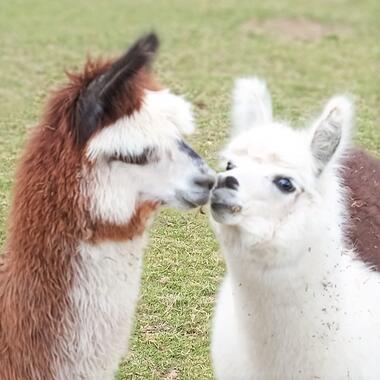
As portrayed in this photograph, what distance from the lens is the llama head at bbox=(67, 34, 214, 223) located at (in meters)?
2.30

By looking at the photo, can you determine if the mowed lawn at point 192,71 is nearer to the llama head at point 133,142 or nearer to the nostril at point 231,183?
the nostril at point 231,183

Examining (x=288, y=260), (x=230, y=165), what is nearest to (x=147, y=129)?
(x=230, y=165)

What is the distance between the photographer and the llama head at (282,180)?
2.51m

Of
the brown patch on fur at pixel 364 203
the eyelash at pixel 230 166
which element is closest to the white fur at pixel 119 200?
the eyelash at pixel 230 166

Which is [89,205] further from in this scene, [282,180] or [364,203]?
[364,203]

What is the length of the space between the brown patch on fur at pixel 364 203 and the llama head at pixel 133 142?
114 centimetres

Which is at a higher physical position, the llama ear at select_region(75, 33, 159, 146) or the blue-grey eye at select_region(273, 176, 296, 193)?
the llama ear at select_region(75, 33, 159, 146)

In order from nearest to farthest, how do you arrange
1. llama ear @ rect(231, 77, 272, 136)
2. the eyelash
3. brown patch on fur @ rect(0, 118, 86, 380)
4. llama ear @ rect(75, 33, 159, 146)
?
llama ear @ rect(75, 33, 159, 146), brown patch on fur @ rect(0, 118, 86, 380), the eyelash, llama ear @ rect(231, 77, 272, 136)

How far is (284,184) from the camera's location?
260 cm

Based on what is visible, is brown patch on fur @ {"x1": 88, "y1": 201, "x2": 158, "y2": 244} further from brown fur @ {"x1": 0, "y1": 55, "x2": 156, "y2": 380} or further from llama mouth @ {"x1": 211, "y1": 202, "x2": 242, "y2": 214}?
llama mouth @ {"x1": 211, "y1": 202, "x2": 242, "y2": 214}

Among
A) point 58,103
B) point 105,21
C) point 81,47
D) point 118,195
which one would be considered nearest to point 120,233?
point 118,195

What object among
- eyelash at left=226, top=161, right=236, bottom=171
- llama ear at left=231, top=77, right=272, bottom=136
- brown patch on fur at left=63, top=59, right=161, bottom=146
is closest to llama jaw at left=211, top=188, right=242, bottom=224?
eyelash at left=226, top=161, right=236, bottom=171

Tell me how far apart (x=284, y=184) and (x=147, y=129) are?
1.67ft

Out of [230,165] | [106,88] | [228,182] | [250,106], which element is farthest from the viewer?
[250,106]
